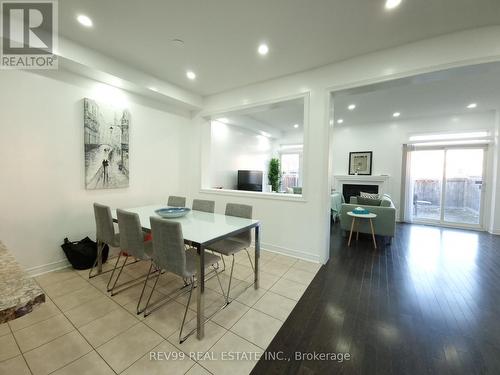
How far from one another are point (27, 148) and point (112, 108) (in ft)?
3.80

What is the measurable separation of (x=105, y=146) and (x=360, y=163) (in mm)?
6512

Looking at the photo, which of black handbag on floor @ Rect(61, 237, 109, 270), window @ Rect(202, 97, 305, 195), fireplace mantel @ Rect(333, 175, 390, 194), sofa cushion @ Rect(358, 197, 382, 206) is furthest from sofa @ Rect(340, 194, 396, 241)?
black handbag on floor @ Rect(61, 237, 109, 270)

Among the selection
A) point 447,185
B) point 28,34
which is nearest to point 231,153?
point 28,34

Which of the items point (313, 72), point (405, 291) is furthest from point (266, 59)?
point (405, 291)

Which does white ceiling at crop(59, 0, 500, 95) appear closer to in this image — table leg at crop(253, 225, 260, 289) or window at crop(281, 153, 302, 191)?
table leg at crop(253, 225, 260, 289)

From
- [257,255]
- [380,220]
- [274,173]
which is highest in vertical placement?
[274,173]

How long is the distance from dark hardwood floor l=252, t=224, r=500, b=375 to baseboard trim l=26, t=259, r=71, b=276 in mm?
2864

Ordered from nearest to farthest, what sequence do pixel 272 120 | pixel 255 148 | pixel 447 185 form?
pixel 447 185
pixel 272 120
pixel 255 148

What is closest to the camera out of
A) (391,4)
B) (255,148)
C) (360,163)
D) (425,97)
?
(391,4)

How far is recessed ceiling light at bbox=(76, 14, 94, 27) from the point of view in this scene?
2.19 meters

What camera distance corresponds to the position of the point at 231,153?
5859 millimetres

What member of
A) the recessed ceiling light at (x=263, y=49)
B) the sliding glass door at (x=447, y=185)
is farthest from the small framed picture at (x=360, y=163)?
the recessed ceiling light at (x=263, y=49)

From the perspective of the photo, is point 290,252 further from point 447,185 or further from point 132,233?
point 447,185

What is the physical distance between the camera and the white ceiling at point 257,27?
78.9 inches
